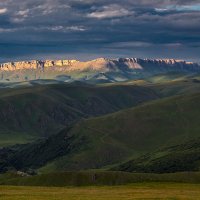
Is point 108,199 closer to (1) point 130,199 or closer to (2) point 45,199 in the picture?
(1) point 130,199

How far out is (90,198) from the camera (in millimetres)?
123500

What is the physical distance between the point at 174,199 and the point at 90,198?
20188mm

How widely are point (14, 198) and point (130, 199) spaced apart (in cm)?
2731

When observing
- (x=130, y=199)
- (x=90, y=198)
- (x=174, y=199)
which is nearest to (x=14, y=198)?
(x=90, y=198)

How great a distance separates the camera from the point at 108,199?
4761 inches

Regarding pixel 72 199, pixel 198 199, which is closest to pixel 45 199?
pixel 72 199

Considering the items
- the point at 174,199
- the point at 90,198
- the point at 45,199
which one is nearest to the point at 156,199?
the point at 174,199

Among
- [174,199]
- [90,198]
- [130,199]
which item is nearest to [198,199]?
[174,199]

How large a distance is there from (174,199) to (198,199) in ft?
18.9

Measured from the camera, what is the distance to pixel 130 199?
121m

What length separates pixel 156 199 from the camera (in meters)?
122

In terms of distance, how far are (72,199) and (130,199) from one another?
1376cm

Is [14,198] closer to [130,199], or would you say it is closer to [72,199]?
[72,199]

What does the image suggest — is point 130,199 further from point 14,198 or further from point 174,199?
point 14,198
